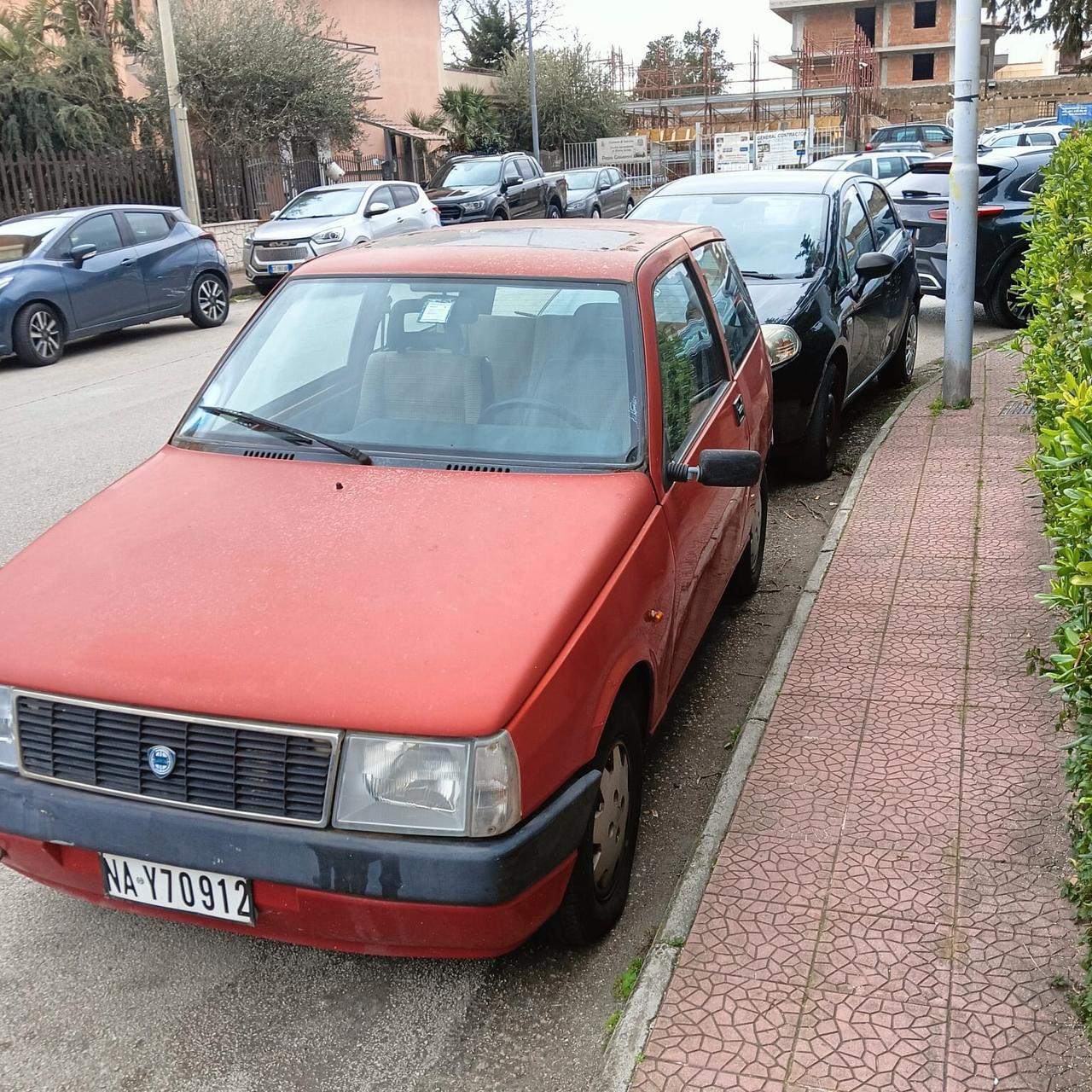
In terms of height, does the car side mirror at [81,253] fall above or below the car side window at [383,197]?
below

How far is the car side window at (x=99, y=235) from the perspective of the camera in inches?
555

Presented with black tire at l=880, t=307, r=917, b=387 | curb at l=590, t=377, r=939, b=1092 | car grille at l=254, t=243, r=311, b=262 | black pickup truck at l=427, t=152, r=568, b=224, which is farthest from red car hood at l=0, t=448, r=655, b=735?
black pickup truck at l=427, t=152, r=568, b=224

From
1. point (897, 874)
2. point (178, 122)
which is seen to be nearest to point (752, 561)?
point (897, 874)

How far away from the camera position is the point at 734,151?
34.2 metres

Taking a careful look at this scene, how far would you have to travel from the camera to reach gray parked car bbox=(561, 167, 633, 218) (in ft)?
96.2

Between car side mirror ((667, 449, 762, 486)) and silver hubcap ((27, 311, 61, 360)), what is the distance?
11.5 m

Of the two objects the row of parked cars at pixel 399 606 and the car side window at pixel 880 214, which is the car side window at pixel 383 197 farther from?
the row of parked cars at pixel 399 606

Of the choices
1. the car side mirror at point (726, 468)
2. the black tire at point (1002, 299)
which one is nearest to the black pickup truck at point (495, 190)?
the black tire at point (1002, 299)

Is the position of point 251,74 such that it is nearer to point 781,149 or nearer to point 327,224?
point 327,224

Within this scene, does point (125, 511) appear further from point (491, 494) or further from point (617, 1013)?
point (617, 1013)

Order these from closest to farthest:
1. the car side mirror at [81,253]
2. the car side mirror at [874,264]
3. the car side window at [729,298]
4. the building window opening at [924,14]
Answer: the car side window at [729,298] < the car side mirror at [874,264] < the car side mirror at [81,253] < the building window opening at [924,14]

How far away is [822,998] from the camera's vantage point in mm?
2938

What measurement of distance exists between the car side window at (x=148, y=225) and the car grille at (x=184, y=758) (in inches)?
526

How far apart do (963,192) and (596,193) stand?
22675 mm
